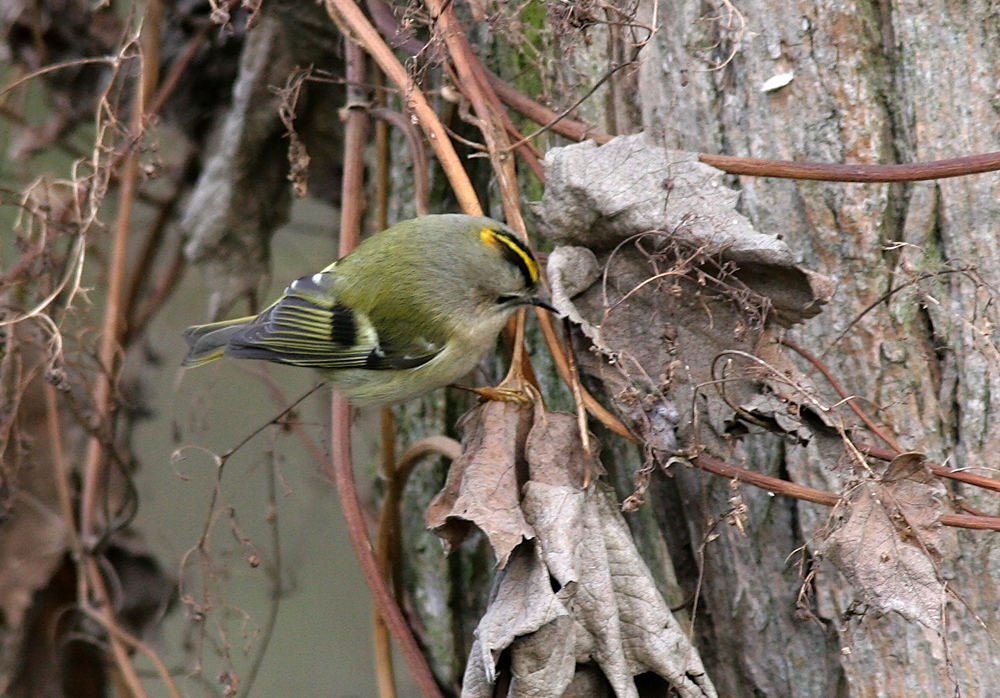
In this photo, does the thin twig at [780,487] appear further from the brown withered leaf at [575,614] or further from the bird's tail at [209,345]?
the bird's tail at [209,345]

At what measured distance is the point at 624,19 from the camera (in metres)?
1.60

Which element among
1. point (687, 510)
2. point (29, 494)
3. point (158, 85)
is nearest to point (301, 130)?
point (158, 85)

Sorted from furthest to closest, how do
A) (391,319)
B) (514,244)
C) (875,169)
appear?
(391,319)
(514,244)
(875,169)

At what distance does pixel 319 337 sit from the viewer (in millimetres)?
2230

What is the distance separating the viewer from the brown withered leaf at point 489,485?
148 cm

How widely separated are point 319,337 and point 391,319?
0.17m

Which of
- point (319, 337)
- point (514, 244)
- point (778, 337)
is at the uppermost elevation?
point (514, 244)

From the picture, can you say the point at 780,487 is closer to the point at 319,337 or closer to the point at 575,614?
the point at 575,614

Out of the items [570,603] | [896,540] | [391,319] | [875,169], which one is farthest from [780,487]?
[391,319]

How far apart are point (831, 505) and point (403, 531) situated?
1.28 m

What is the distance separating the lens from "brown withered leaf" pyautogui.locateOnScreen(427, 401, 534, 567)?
148 centimetres

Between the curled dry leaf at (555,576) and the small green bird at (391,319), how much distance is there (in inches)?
20.8

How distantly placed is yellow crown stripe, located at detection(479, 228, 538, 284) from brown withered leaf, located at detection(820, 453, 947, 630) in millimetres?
745


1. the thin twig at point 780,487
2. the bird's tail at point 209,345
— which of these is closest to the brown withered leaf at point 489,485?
the thin twig at point 780,487
